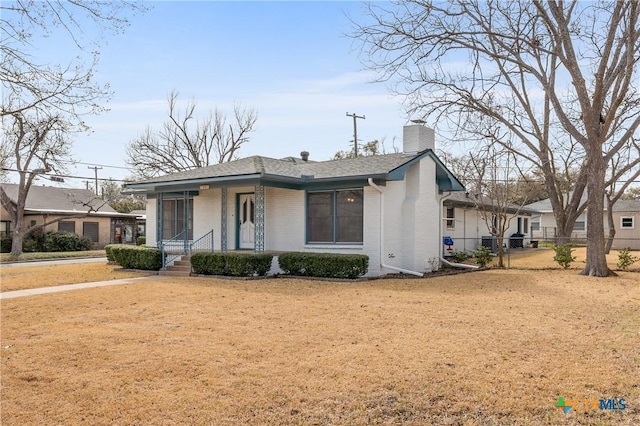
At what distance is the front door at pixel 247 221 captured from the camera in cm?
1844

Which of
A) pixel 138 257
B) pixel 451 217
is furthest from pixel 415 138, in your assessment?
pixel 138 257

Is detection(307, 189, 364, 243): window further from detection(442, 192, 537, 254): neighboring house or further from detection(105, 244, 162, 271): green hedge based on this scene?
detection(442, 192, 537, 254): neighboring house

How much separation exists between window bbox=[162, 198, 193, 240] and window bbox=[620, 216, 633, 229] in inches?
1227

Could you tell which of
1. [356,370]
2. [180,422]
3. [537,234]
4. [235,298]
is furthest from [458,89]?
[537,234]

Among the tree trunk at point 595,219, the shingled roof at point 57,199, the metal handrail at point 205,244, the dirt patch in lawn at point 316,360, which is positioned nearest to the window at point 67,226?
the shingled roof at point 57,199

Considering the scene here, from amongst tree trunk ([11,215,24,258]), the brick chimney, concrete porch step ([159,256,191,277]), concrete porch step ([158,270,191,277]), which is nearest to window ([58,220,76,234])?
tree trunk ([11,215,24,258])

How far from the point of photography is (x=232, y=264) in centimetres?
1530

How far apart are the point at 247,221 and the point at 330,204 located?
3.47 meters

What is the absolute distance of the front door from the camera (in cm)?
1844

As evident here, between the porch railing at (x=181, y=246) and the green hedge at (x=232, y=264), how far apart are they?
1.49 meters

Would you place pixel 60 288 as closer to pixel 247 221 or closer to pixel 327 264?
pixel 247 221

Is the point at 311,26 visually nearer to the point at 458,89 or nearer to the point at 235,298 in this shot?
the point at 235,298

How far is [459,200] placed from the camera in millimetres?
25469

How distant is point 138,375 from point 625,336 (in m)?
6.54
